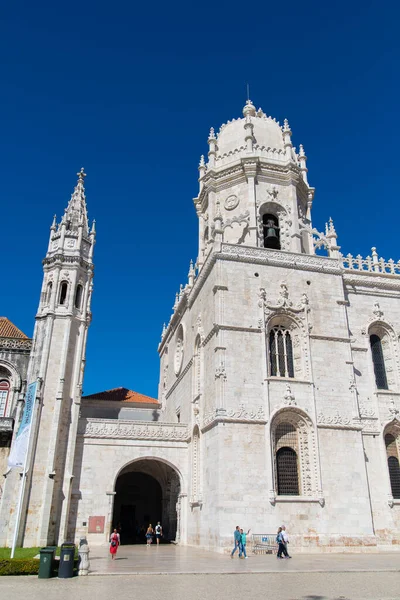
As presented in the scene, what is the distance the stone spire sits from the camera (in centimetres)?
3200

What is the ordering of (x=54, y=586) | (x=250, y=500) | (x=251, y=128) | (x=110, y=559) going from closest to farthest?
(x=54, y=586) < (x=110, y=559) < (x=250, y=500) < (x=251, y=128)

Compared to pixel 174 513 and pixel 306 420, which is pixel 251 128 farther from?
pixel 174 513

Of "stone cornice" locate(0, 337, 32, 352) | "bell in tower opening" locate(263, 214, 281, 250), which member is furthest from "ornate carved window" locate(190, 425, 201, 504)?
"stone cornice" locate(0, 337, 32, 352)

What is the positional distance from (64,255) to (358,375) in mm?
18867

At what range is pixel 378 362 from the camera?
90.4 feet

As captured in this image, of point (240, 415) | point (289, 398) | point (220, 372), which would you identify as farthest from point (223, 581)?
point (289, 398)

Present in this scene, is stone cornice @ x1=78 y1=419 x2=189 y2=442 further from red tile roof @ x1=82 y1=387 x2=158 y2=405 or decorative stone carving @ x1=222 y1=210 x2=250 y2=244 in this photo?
decorative stone carving @ x1=222 y1=210 x2=250 y2=244

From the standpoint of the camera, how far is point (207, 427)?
24.0 meters

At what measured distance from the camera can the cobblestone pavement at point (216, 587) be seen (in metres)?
10.5

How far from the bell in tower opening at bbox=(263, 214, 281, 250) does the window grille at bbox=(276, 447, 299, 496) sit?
1275 centimetres

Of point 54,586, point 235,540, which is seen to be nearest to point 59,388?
point 235,540

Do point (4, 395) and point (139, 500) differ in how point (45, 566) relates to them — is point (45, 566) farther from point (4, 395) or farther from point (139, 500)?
point (139, 500)

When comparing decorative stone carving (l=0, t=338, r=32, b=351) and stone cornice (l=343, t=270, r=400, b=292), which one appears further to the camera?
decorative stone carving (l=0, t=338, r=32, b=351)

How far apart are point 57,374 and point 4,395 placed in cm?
705
